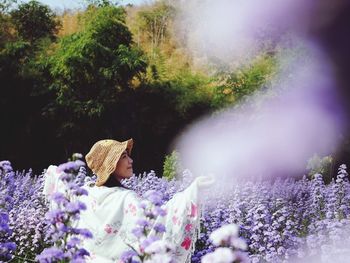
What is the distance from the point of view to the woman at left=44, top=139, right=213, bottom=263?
261 centimetres

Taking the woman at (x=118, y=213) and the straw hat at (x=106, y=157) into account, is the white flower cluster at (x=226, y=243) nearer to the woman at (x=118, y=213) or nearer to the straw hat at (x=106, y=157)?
the woman at (x=118, y=213)

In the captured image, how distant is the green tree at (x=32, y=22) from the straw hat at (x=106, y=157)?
51.2ft

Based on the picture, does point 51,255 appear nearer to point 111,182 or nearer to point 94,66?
point 111,182

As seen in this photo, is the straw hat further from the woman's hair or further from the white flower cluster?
the white flower cluster

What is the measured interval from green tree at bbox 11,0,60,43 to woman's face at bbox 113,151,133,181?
51.5 ft

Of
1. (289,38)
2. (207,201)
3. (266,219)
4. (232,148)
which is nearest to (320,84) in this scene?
(289,38)

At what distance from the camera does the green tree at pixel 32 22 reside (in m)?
18.1

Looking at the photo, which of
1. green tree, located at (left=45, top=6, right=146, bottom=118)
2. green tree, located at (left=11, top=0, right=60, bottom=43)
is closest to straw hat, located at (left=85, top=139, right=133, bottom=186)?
green tree, located at (left=45, top=6, right=146, bottom=118)

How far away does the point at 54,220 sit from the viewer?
1.96 meters

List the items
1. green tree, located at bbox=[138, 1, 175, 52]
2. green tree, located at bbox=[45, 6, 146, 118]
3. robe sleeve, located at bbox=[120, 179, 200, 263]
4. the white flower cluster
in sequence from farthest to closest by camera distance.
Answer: green tree, located at bbox=[138, 1, 175, 52], green tree, located at bbox=[45, 6, 146, 118], robe sleeve, located at bbox=[120, 179, 200, 263], the white flower cluster

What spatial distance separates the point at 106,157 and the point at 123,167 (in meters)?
0.10

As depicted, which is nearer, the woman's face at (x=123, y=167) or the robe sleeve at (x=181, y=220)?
the robe sleeve at (x=181, y=220)

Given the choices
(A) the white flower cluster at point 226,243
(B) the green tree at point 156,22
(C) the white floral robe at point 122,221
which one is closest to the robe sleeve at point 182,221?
(C) the white floral robe at point 122,221

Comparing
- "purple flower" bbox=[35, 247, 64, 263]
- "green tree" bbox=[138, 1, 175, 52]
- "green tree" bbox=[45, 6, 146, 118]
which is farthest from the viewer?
"green tree" bbox=[138, 1, 175, 52]
